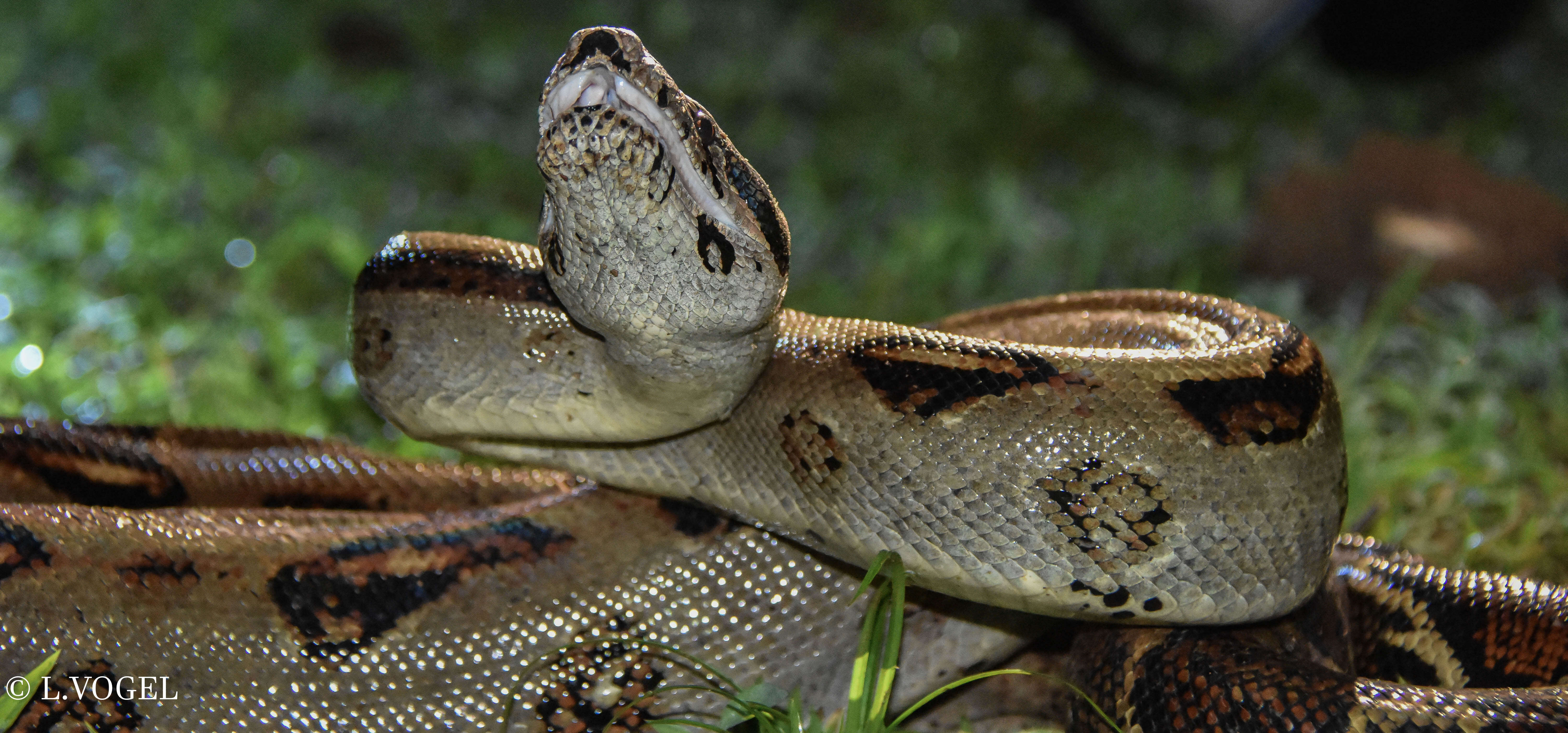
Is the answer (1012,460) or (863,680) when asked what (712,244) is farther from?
(863,680)

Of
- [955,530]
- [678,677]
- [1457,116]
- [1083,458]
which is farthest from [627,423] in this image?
[1457,116]

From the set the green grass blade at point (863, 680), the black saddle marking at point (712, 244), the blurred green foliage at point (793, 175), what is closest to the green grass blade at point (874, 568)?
the green grass blade at point (863, 680)

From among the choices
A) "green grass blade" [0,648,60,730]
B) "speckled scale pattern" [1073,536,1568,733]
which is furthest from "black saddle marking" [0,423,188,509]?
"speckled scale pattern" [1073,536,1568,733]

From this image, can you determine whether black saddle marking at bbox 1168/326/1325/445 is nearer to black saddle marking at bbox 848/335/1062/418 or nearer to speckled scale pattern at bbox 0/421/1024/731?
black saddle marking at bbox 848/335/1062/418

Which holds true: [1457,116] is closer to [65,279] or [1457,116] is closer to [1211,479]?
[1211,479]

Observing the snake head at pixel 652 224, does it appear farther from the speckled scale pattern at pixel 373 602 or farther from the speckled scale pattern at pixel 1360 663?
the speckled scale pattern at pixel 1360 663
